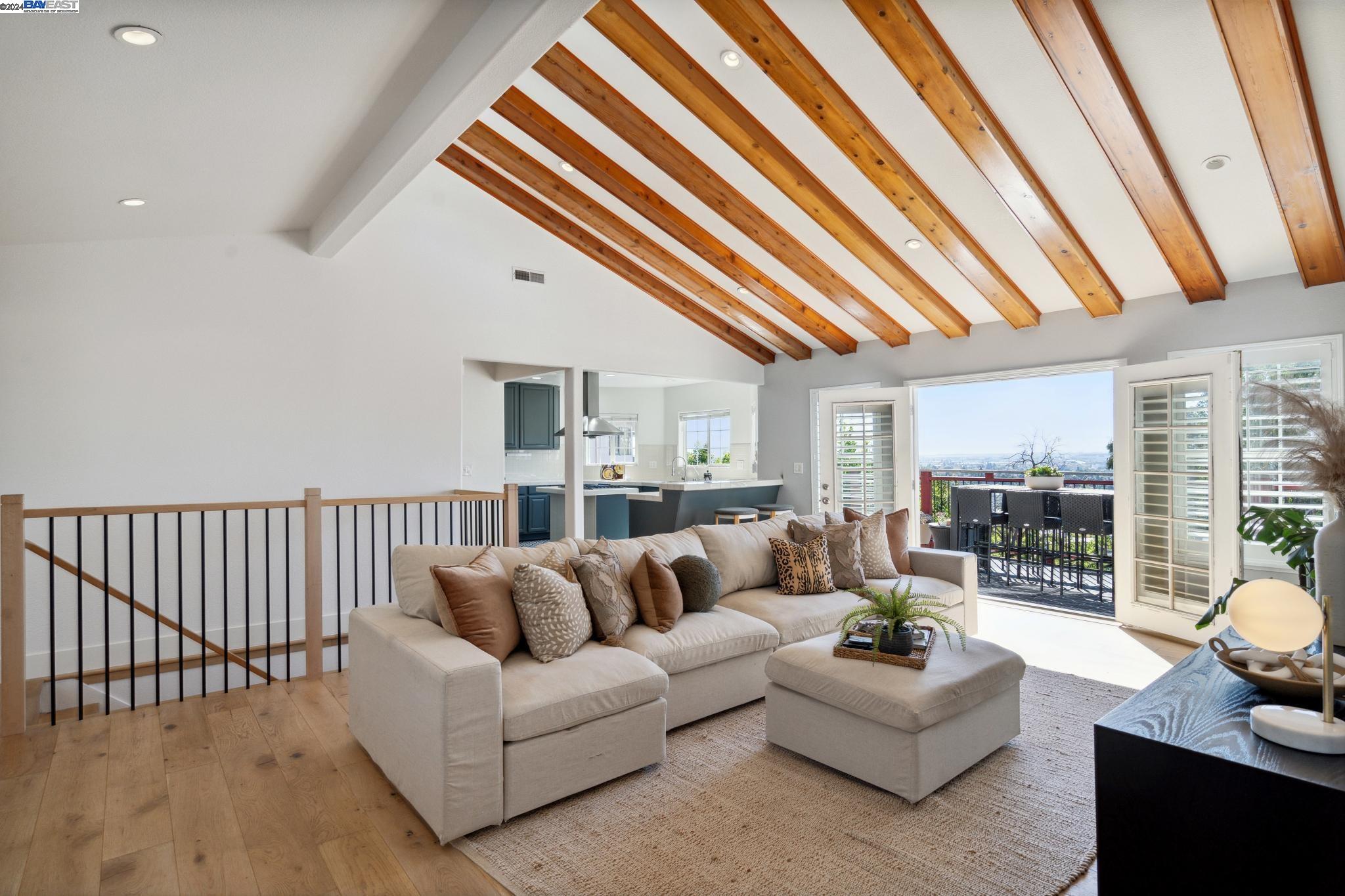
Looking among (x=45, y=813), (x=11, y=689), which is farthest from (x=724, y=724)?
(x=11, y=689)

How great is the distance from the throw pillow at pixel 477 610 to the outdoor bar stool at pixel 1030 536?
→ 17.1 ft

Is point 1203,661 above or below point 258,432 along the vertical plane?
below

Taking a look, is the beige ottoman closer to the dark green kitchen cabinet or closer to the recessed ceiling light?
the recessed ceiling light

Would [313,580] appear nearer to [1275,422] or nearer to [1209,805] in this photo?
[1209,805]

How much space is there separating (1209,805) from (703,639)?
1914 mm

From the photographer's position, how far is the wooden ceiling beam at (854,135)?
323cm

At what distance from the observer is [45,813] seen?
7.68 ft

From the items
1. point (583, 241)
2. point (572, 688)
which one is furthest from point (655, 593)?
point (583, 241)

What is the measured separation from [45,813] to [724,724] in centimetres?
247

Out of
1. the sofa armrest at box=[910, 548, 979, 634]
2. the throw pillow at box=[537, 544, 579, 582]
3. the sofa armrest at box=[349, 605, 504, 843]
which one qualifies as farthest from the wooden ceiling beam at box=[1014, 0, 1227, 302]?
the sofa armrest at box=[349, 605, 504, 843]

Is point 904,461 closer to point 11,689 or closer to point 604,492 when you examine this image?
point 604,492

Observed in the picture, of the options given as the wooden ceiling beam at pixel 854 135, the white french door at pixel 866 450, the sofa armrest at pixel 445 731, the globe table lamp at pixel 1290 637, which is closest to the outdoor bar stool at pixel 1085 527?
the white french door at pixel 866 450

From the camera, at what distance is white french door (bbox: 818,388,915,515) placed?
256 inches

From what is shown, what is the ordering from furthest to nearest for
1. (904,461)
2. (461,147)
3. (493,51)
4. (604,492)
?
1. (604,492)
2. (904,461)
3. (461,147)
4. (493,51)
